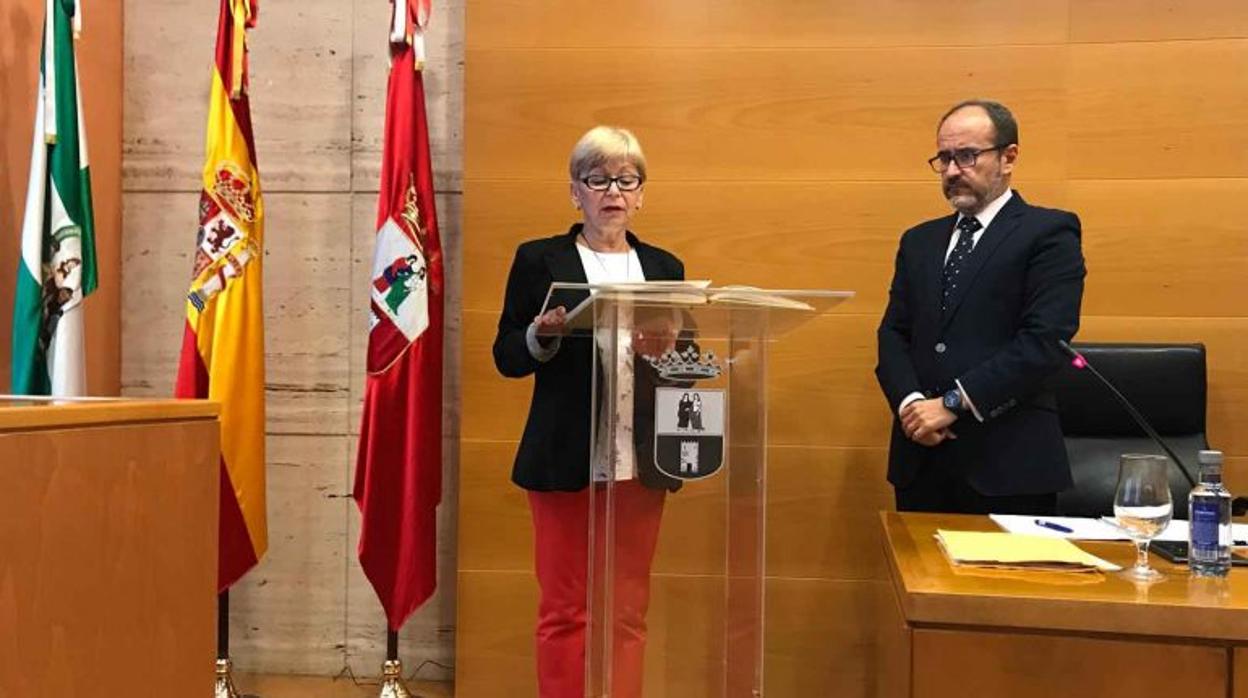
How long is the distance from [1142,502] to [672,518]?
716mm

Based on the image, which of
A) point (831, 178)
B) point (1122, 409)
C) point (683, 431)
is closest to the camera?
point (683, 431)

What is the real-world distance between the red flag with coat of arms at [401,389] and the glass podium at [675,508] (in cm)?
145

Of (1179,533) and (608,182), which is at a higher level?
(608,182)

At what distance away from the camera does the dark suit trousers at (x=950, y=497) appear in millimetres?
2469

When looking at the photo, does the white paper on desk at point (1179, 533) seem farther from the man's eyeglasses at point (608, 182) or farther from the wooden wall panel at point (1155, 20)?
the wooden wall panel at point (1155, 20)

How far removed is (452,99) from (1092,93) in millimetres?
1990

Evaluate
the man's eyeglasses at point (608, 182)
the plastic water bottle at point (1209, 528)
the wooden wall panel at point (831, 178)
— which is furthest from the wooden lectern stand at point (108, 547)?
the wooden wall panel at point (831, 178)

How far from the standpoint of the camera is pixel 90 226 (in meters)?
3.12

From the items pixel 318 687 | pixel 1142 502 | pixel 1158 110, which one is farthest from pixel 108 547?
pixel 1158 110

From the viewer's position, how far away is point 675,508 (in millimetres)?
1848

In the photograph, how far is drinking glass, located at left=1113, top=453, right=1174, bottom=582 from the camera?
162 centimetres

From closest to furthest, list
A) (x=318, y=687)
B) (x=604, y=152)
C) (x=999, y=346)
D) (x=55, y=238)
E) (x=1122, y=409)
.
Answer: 1. (x=604, y=152)
2. (x=999, y=346)
3. (x=1122, y=409)
4. (x=55, y=238)
5. (x=318, y=687)

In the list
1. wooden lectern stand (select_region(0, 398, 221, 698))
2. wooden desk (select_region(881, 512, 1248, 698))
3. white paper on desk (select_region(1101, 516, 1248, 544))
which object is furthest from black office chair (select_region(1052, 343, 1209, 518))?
wooden lectern stand (select_region(0, 398, 221, 698))

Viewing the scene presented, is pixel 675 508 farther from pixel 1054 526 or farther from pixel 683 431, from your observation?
Result: pixel 1054 526
